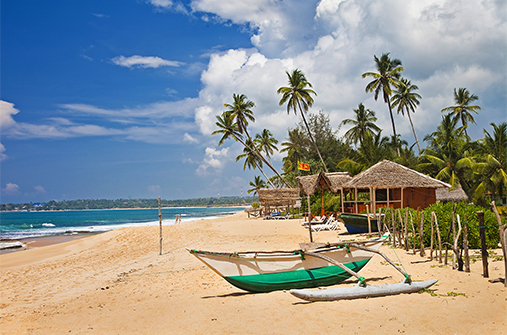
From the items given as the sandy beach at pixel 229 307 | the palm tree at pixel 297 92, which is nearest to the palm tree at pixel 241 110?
the palm tree at pixel 297 92

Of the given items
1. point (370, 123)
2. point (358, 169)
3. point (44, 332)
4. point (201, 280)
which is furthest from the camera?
point (370, 123)

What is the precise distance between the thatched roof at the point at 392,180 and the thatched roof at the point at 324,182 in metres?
1.91

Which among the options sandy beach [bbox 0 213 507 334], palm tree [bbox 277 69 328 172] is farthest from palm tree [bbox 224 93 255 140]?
sandy beach [bbox 0 213 507 334]

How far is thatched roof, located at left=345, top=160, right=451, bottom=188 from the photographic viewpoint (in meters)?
17.9

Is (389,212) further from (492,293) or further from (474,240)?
(492,293)

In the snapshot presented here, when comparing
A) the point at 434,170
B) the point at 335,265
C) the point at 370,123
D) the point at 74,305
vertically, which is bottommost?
the point at 74,305

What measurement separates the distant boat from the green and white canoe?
7.42 metres

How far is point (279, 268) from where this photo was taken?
6699mm

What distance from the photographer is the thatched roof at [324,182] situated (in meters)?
20.6

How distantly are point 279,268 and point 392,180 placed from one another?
13385 millimetres

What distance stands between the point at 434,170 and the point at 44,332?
28.5 m

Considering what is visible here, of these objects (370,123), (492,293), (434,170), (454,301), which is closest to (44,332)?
(454,301)

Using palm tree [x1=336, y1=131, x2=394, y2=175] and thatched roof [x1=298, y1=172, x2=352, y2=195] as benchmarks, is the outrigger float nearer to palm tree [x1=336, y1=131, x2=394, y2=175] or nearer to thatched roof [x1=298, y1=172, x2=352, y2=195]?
thatched roof [x1=298, y1=172, x2=352, y2=195]

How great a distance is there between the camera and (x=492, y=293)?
5.92 meters
